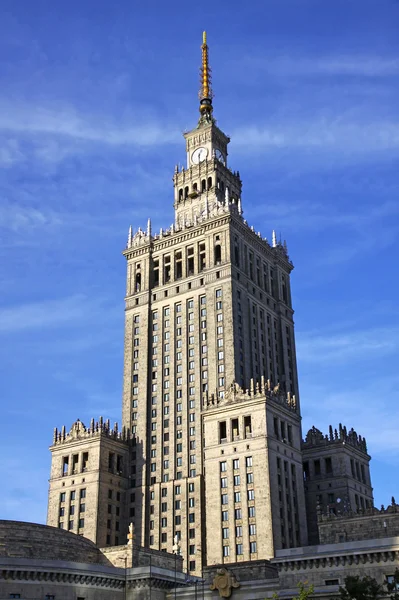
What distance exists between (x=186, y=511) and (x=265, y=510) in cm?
1791

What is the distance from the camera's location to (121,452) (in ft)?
430

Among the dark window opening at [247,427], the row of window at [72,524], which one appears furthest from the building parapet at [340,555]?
the row of window at [72,524]

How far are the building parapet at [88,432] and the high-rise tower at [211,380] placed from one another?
11.8ft

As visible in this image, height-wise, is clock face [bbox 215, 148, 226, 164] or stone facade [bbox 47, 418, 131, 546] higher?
clock face [bbox 215, 148, 226, 164]

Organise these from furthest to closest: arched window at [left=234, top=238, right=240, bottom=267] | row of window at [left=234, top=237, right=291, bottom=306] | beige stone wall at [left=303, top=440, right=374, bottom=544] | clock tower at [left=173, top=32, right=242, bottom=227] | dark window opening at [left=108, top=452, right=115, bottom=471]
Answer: clock tower at [left=173, top=32, right=242, bottom=227]
row of window at [left=234, top=237, right=291, bottom=306]
arched window at [left=234, top=238, right=240, bottom=267]
dark window opening at [left=108, top=452, right=115, bottom=471]
beige stone wall at [left=303, top=440, right=374, bottom=544]

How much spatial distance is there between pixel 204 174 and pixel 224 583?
91.4m

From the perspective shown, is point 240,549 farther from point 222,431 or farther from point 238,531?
point 222,431

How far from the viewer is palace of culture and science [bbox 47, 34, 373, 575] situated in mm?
111625

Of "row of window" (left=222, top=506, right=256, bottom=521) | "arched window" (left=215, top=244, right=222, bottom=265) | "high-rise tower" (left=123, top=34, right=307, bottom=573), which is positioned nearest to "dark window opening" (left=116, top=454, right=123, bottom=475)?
"high-rise tower" (left=123, top=34, right=307, bottom=573)

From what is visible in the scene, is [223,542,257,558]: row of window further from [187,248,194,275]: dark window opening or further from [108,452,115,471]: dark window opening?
[187,248,194,275]: dark window opening

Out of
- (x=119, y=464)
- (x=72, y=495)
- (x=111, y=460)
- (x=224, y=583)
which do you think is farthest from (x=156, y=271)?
(x=224, y=583)

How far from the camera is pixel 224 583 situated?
9094 centimetres

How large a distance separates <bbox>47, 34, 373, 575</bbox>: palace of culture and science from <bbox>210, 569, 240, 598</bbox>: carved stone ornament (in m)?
11.8

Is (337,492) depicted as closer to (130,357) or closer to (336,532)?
(336,532)
